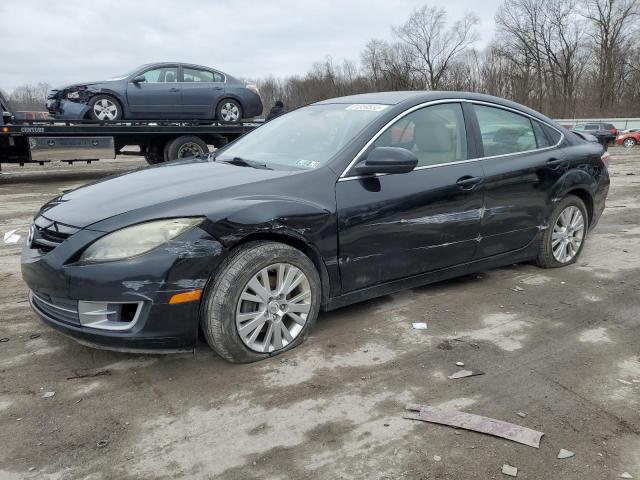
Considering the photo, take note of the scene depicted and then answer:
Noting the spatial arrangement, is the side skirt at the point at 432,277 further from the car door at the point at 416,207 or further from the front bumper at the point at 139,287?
the front bumper at the point at 139,287

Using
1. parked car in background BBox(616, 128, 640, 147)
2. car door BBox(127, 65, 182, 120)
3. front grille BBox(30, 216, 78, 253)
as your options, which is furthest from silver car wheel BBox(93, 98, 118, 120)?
parked car in background BBox(616, 128, 640, 147)

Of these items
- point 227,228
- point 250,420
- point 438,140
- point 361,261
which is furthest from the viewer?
point 438,140

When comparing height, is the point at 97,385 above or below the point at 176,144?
below

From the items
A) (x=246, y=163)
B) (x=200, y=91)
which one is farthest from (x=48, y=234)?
(x=200, y=91)

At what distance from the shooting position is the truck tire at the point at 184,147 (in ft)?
40.0

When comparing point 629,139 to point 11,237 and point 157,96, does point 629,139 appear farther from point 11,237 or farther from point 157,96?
point 11,237

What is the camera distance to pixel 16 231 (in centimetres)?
664

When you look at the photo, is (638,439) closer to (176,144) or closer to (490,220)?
(490,220)

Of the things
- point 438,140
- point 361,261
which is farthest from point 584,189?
point 361,261

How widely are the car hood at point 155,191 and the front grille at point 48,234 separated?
0.04 m

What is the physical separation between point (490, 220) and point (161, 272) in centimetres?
256

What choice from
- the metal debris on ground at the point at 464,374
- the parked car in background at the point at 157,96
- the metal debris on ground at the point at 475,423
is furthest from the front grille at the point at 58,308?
the parked car in background at the point at 157,96

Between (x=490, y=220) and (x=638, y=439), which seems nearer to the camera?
(x=638, y=439)

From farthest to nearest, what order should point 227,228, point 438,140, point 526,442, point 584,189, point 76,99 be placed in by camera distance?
point 76,99
point 584,189
point 438,140
point 227,228
point 526,442
